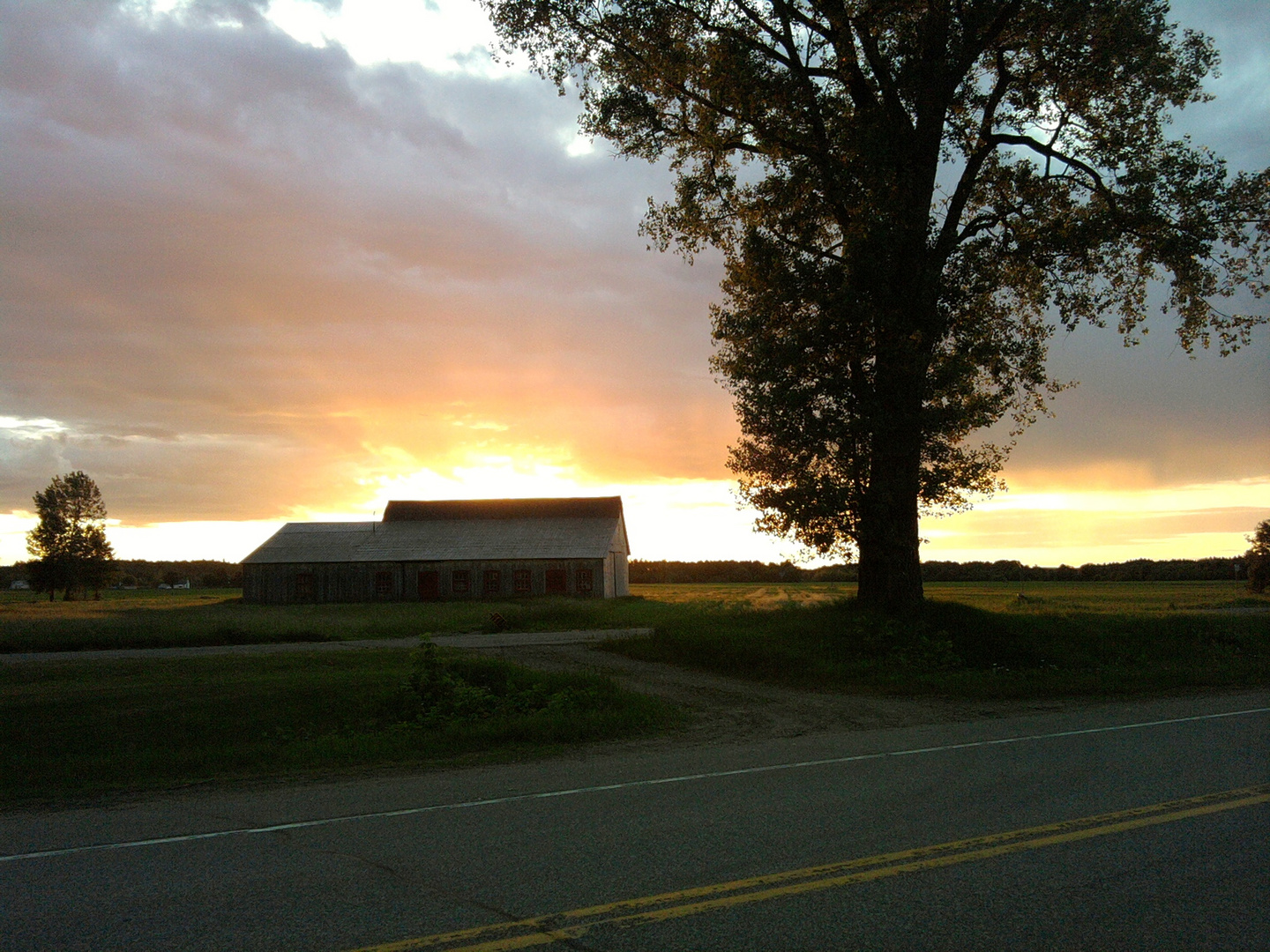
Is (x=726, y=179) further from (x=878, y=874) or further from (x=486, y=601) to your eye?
(x=486, y=601)

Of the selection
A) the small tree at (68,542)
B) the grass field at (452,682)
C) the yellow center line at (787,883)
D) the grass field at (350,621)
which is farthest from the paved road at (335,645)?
the small tree at (68,542)

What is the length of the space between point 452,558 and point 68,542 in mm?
42902

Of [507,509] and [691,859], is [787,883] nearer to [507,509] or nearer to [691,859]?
[691,859]

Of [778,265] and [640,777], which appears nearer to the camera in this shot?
[640,777]

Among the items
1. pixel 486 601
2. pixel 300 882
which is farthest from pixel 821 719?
pixel 486 601

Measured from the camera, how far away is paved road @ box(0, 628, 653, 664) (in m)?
22.5

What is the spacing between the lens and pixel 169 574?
121m

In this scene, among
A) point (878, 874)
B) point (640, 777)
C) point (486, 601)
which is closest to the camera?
point (878, 874)

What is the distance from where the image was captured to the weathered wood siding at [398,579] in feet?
172

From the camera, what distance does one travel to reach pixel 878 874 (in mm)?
5969

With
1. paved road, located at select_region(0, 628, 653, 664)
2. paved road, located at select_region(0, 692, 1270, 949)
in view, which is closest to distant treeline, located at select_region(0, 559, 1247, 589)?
paved road, located at select_region(0, 628, 653, 664)

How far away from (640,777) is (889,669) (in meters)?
10.6

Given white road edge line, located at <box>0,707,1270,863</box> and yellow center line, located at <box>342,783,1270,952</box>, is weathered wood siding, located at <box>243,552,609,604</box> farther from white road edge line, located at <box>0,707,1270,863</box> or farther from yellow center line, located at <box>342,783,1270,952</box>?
yellow center line, located at <box>342,783,1270,952</box>

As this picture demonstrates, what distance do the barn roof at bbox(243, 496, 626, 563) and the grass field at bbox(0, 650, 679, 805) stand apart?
35431 mm
